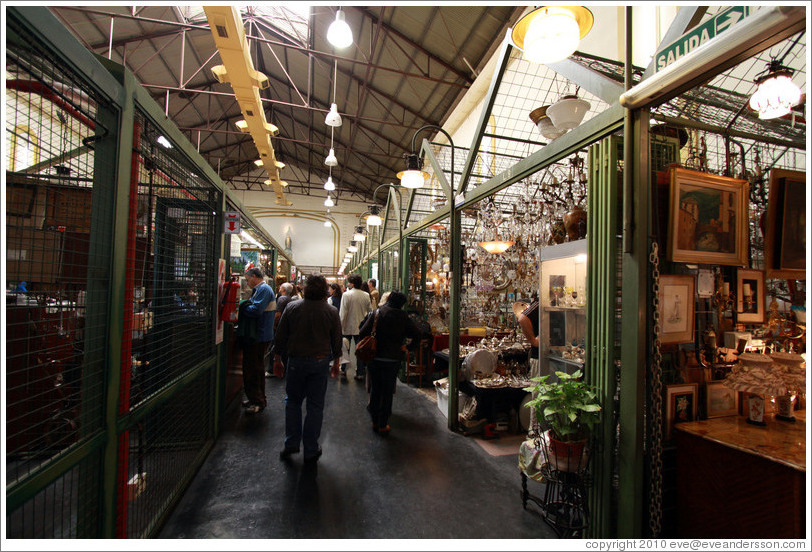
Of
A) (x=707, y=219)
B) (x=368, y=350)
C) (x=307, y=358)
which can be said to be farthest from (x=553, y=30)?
(x=368, y=350)

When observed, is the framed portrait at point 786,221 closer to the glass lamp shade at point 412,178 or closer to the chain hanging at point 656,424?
the chain hanging at point 656,424

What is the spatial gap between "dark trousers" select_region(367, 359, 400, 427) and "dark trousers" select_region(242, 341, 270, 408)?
59.6 inches

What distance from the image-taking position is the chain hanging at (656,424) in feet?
6.99

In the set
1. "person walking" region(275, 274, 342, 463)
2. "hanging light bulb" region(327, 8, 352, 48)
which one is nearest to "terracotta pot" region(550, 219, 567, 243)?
"person walking" region(275, 274, 342, 463)

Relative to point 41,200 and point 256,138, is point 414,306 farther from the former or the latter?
point 256,138

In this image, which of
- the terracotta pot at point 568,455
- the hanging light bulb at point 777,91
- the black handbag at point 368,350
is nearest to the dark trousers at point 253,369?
the black handbag at point 368,350

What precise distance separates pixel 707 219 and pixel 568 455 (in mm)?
1670

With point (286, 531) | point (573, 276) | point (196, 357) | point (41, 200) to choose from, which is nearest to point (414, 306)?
point (573, 276)

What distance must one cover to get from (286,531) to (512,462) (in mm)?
2186

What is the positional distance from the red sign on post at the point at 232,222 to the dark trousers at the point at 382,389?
6.93 feet

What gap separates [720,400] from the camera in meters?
2.48

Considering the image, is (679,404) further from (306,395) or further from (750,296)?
(306,395)

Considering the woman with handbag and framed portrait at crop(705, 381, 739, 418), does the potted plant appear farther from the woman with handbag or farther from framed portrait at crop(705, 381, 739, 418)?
the woman with handbag

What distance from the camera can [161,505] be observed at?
2.62 metres
